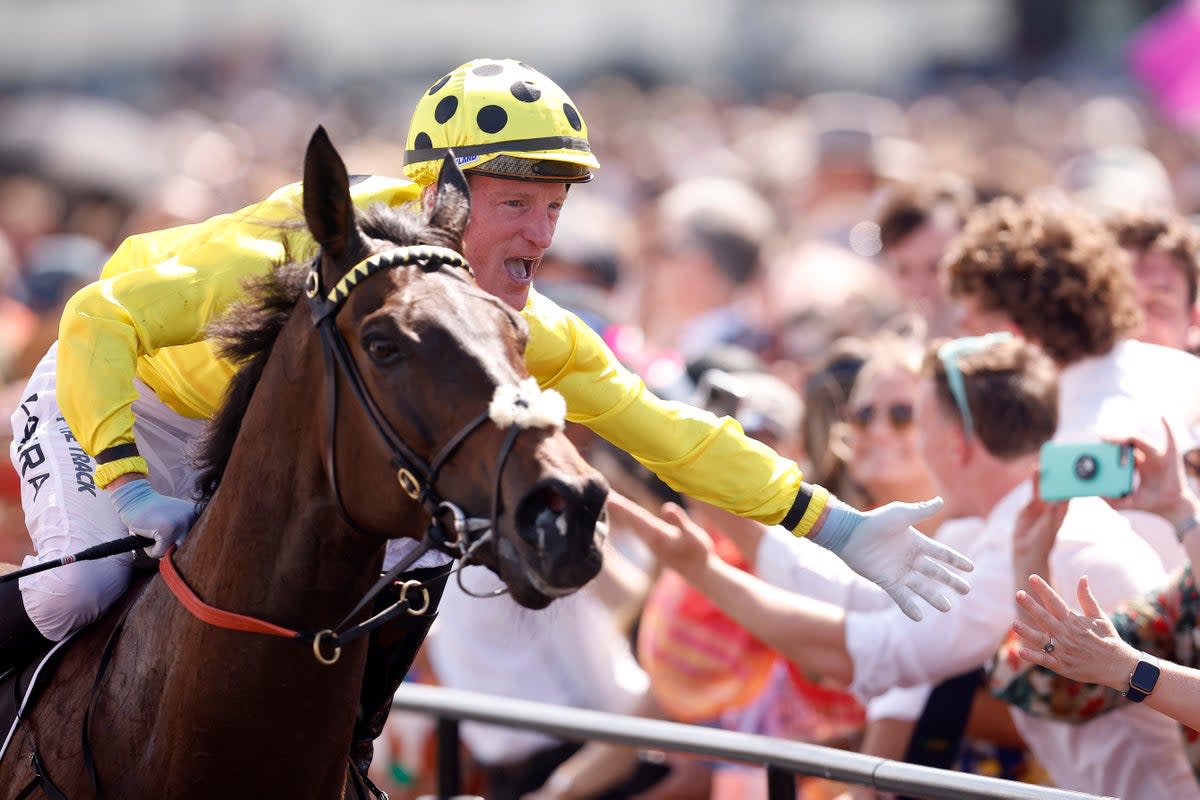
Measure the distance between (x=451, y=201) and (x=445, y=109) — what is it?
0.54 metres

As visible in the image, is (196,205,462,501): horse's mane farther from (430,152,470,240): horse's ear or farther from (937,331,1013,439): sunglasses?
(937,331,1013,439): sunglasses

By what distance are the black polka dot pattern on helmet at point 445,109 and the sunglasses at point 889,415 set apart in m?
2.11

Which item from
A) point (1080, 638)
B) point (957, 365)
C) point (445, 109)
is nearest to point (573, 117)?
point (445, 109)

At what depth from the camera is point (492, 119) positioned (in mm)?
3717

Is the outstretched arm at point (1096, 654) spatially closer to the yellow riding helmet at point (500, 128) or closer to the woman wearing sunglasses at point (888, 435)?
the yellow riding helmet at point (500, 128)

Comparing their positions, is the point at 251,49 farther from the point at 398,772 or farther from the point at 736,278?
the point at 398,772

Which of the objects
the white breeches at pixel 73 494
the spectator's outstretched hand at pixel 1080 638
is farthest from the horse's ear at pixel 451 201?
the spectator's outstretched hand at pixel 1080 638

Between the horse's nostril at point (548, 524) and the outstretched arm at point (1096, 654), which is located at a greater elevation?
the horse's nostril at point (548, 524)

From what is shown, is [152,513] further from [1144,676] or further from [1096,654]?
[1144,676]

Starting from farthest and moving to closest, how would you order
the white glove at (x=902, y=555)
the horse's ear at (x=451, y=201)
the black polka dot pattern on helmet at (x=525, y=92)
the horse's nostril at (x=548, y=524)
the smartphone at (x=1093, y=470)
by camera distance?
the smartphone at (x=1093, y=470) → the black polka dot pattern on helmet at (x=525, y=92) → the white glove at (x=902, y=555) → the horse's ear at (x=451, y=201) → the horse's nostril at (x=548, y=524)

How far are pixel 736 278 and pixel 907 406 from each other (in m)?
3.66

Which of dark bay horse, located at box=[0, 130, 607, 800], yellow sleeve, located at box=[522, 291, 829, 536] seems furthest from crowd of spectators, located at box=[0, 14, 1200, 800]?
dark bay horse, located at box=[0, 130, 607, 800]

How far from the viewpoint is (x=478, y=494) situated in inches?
111

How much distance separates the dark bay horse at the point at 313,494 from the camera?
113 inches
